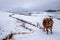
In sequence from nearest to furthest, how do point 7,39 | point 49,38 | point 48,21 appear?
Answer: point 7,39 < point 49,38 < point 48,21

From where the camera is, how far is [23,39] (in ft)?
37.2

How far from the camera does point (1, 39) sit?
36.7 feet

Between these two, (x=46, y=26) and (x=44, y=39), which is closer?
(x=44, y=39)

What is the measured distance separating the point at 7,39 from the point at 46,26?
4.02m

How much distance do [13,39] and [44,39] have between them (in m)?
2.10

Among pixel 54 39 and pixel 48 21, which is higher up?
pixel 48 21

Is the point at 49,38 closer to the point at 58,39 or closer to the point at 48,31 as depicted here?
the point at 58,39

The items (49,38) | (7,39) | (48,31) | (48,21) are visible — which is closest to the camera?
(7,39)

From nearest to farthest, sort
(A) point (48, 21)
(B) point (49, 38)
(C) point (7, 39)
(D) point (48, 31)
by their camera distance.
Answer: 1. (C) point (7, 39)
2. (B) point (49, 38)
3. (A) point (48, 21)
4. (D) point (48, 31)

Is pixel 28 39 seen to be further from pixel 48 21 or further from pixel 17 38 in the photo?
pixel 48 21

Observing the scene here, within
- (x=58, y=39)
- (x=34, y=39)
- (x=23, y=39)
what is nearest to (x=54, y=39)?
(x=58, y=39)

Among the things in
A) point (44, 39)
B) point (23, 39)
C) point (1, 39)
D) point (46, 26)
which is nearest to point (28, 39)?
point (23, 39)

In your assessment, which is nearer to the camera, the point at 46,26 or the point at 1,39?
the point at 1,39

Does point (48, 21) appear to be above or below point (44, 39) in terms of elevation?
above
